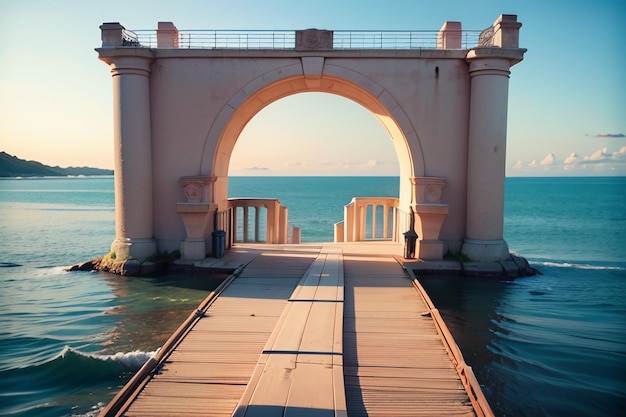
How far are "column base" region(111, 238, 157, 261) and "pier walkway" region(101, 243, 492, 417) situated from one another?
394 cm

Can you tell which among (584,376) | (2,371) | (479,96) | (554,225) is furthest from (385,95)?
→ (554,225)

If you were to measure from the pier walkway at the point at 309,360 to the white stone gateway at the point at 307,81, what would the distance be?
3.77 m

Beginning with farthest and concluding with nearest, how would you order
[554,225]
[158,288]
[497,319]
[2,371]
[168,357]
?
[554,225], [158,288], [497,319], [2,371], [168,357]

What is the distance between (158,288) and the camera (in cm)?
1134

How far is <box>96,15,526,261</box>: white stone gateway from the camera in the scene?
1234cm

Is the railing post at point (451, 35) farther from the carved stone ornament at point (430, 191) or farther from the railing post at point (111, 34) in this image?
the railing post at point (111, 34)

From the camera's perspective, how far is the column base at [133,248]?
41.4 ft

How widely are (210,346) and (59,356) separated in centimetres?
264

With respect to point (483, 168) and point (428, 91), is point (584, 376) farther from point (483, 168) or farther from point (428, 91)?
point (428, 91)

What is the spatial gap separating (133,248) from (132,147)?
7.92ft

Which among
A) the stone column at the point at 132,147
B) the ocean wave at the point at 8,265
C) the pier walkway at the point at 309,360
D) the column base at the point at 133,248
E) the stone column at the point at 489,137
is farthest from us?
the ocean wave at the point at 8,265

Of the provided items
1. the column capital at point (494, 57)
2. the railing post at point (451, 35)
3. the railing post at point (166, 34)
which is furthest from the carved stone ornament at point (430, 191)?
the railing post at point (166, 34)

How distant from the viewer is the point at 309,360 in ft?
18.3

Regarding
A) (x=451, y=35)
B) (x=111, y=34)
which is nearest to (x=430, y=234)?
(x=451, y=35)
